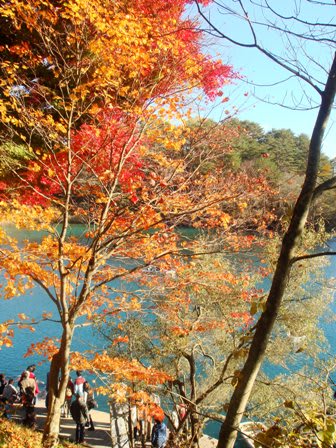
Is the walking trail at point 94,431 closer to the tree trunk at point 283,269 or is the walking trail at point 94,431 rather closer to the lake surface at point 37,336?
the lake surface at point 37,336

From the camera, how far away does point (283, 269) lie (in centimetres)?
237

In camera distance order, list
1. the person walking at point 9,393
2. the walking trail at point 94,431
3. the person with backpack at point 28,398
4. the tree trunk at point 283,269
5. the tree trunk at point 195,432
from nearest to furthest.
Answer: the tree trunk at point 283,269 < the tree trunk at point 195,432 < the person with backpack at point 28,398 < the walking trail at point 94,431 < the person walking at point 9,393

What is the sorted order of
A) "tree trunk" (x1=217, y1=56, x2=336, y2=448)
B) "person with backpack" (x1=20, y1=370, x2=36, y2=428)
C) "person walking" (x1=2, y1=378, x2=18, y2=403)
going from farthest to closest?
1. "person walking" (x1=2, y1=378, x2=18, y2=403)
2. "person with backpack" (x1=20, y1=370, x2=36, y2=428)
3. "tree trunk" (x1=217, y1=56, x2=336, y2=448)

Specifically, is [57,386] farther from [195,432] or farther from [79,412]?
[79,412]

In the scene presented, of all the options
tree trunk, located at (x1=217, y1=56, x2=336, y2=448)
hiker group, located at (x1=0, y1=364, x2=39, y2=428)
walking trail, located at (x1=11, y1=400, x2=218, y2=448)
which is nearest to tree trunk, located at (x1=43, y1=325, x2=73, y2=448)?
hiker group, located at (x1=0, y1=364, x2=39, y2=428)

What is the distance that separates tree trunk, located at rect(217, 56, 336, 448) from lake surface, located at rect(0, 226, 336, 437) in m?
9.57

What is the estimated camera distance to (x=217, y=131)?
6062mm

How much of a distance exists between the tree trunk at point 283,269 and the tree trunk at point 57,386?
3533mm

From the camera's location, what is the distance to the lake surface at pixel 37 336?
1412 centimetres

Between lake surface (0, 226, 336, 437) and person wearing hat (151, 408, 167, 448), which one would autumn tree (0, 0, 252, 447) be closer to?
person wearing hat (151, 408, 167, 448)

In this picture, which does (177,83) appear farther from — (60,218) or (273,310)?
(273,310)

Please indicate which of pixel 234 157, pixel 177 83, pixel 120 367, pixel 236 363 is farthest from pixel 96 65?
pixel 234 157

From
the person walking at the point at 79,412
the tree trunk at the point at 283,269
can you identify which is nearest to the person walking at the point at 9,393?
the person walking at the point at 79,412

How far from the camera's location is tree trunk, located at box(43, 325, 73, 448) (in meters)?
5.43
